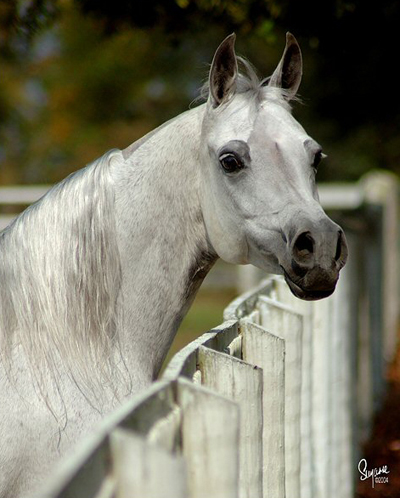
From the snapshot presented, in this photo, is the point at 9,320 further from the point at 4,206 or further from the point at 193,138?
the point at 4,206

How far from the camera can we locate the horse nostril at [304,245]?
279 cm

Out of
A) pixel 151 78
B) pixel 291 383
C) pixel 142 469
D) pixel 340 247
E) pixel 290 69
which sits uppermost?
pixel 151 78

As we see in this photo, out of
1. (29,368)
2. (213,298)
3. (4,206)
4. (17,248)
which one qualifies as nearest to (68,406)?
(29,368)

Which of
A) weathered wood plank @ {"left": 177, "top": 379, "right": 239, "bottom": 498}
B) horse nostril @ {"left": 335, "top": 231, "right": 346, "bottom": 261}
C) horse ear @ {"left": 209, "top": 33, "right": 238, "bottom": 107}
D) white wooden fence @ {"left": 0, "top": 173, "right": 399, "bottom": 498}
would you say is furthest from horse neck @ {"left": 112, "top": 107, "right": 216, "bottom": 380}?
weathered wood plank @ {"left": 177, "top": 379, "right": 239, "bottom": 498}

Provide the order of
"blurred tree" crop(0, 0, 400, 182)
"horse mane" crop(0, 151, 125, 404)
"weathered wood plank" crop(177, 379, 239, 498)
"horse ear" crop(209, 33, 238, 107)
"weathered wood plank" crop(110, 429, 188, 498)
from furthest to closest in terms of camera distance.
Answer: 1. "blurred tree" crop(0, 0, 400, 182)
2. "horse ear" crop(209, 33, 238, 107)
3. "horse mane" crop(0, 151, 125, 404)
4. "weathered wood plank" crop(177, 379, 239, 498)
5. "weathered wood plank" crop(110, 429, 188, 498)

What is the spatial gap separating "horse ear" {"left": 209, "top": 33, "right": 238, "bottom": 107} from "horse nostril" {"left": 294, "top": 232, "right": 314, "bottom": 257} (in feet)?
2.22

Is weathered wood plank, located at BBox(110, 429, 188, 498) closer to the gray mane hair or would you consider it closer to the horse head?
the horse head

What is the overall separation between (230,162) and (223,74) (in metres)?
0.38

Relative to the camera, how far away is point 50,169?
80.2 feet

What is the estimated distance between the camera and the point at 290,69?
3451mm

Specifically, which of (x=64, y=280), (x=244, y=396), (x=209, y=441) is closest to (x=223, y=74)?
(x=64, y=280)

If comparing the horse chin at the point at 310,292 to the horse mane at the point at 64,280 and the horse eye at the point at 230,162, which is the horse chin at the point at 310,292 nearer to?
the horse eye at the point at 230,162

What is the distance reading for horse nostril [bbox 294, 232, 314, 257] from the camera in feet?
9.17

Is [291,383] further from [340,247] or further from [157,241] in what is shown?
[157,241]
